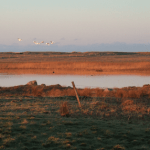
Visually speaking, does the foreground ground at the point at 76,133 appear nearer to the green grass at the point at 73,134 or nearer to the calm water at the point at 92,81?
the green grass at the point at 73,134

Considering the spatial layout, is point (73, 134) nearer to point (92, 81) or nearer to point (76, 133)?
point (76, 133)

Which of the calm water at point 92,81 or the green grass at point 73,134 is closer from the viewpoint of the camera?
the green grass at point 73,134

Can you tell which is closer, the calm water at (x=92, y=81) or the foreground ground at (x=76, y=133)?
the foreground ground at (x=76, y=133)

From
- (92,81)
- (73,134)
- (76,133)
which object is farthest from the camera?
(92,81)

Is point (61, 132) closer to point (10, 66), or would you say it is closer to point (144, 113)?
point (144, 113)

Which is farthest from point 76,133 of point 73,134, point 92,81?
point 92,81

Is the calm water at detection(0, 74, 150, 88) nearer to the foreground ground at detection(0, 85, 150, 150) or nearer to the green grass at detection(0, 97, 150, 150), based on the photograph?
the foreground ground at detection(0, 85, 150, 150)

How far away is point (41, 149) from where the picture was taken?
7598mm

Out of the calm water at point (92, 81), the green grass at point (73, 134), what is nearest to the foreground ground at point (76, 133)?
the green grass at point (73, 134)

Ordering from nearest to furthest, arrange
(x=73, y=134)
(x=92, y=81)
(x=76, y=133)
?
(x=73, y=134), (x=76, y=133), (x=92, y=81)

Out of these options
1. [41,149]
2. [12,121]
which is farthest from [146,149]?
[12,121]

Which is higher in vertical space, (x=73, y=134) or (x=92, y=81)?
(x=73, y=134)

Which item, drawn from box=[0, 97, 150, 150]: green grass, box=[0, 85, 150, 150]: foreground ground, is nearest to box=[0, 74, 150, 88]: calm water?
box=[0, 85, 150, 150]: foreground ground

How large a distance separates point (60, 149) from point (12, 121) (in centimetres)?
354
